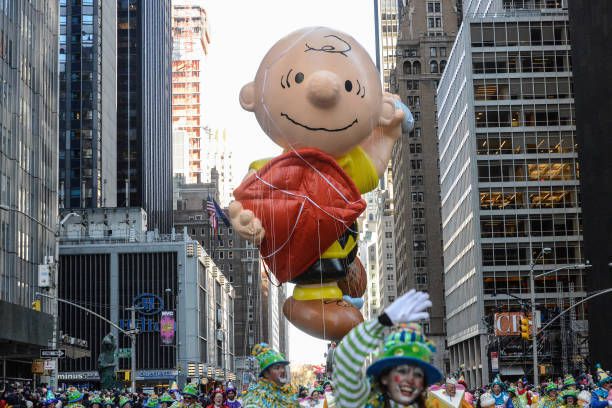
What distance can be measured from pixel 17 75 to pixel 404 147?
217 feet

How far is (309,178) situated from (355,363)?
7.16 meters

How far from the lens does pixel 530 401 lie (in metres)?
21.1

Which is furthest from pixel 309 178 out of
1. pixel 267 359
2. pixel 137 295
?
pixel 137 295

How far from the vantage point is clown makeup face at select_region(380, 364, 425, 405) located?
23.2ft

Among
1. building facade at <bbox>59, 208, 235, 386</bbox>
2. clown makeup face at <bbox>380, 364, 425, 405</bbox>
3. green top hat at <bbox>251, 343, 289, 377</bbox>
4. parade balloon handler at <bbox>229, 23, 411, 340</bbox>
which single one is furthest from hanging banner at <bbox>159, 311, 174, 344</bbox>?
clown makeup face at <bbox>380, 364, 425, 405</bbox>

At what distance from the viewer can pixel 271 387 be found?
11.0 meters

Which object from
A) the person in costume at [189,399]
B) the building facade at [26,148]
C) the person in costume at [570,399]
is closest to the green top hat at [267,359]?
the person in costume at [189,399]

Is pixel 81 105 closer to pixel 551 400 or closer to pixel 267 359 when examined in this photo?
pixel 551 400

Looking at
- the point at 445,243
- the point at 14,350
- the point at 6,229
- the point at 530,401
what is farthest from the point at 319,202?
the point at 445,243

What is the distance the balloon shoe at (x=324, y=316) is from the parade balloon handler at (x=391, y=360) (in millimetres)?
6608

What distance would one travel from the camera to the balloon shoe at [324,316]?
13891mm

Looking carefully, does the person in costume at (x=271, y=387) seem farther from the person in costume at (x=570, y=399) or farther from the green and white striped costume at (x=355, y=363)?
the person in costume at (x=570, y=399)

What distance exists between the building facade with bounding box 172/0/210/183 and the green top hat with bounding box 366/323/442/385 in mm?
187965

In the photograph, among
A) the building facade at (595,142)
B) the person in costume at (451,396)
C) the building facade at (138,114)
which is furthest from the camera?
the building facade at (138,114)
